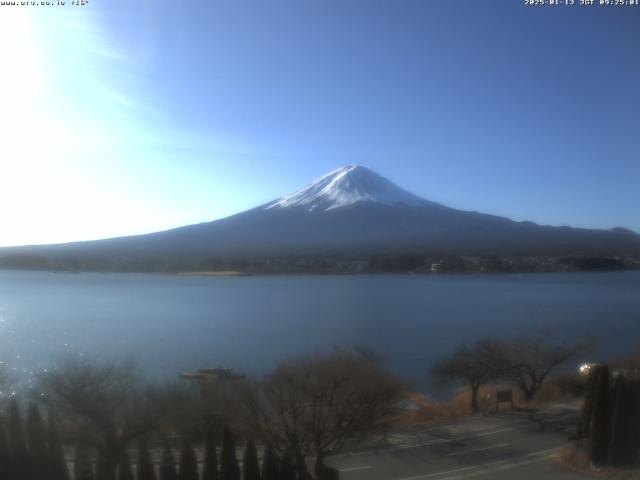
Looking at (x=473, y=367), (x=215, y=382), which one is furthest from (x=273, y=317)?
(x=215, y=382)

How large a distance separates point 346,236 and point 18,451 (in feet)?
132

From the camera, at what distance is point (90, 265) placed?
2877 cm

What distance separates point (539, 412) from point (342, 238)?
3617 cm

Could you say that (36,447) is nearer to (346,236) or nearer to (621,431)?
(621,431)

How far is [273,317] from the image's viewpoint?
15.3 metres

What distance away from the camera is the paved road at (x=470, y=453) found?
4586 mm

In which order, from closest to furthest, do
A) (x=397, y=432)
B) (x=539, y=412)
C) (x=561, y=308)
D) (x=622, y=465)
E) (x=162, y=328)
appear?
(x=622, y=465) < (x=397, y=432) < (x=539, y=412) < (x=162, y=328) < (x=561, y=308)

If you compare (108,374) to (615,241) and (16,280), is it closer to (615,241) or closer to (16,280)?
(16,280)

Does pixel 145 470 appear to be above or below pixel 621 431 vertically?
above

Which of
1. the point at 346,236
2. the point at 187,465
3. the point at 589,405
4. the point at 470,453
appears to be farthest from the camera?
the point at 346,236

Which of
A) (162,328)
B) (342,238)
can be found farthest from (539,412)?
(342,238)

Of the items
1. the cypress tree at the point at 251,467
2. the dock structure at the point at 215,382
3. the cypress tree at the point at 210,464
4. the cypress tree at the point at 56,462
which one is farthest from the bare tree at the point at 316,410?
the cypress tree at the point at 56,462

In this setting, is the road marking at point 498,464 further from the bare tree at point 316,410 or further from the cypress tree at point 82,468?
the cypress tree at point 82,468

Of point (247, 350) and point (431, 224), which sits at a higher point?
point (431, 224)
